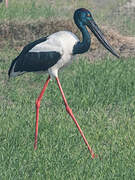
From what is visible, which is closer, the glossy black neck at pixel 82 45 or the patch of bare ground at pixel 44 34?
the glossy black neck at pixel 82 45

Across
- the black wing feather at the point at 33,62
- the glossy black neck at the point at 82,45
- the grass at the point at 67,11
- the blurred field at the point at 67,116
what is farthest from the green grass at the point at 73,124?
the grass at the point at 67,11

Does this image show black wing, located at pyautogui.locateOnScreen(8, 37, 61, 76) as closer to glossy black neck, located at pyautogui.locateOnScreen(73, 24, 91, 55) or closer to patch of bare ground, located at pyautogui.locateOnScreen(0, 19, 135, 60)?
glossy black neck, located at pyautogui.locateOnScreen(73, 24, 91, 55)

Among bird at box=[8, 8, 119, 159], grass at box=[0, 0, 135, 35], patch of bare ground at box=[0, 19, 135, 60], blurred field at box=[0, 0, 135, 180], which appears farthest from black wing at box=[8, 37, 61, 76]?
grass at box=[0, 0, 135, 35]

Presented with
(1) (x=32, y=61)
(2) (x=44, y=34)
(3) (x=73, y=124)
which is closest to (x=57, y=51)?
(1) (x=32, y=61)

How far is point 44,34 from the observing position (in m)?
10.8

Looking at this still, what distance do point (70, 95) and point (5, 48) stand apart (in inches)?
102

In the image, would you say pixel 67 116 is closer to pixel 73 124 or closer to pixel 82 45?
pixel 73 124

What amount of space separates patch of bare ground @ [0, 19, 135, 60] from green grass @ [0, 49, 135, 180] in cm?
88

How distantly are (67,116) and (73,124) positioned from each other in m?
0.28

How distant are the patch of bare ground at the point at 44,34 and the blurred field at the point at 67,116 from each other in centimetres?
2

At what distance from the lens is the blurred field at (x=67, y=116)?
5.91 metres

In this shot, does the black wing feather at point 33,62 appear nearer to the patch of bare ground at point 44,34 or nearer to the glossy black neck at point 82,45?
the glossy black neck at point 82,45

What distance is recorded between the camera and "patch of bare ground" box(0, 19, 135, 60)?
1045 cm

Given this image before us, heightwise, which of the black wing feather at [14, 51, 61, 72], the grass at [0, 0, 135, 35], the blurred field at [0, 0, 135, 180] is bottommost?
the grass at [0, 0, 135, 35]
